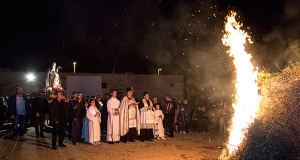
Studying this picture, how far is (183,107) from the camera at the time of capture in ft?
44.3

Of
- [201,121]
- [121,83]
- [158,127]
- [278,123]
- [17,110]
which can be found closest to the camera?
[278,123]

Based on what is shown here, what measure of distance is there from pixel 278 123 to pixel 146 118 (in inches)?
248

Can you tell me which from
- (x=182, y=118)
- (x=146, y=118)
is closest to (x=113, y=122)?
(x=146, y=118)

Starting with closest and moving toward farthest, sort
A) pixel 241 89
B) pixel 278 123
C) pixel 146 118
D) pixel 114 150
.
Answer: pixel 278 123 → pixel 241 89 → pixel 114 150 → pixel 146 118

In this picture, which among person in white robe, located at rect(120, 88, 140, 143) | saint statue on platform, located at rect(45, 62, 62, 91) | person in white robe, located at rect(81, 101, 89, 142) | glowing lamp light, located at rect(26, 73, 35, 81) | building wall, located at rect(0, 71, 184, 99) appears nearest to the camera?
person in white robe, located at rect(81, 101, 89, 142)

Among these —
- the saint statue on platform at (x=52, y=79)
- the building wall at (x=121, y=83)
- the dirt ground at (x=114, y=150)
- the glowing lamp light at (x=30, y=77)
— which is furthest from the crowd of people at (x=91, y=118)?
A: the glowing lamp light at (x=30, y=77)

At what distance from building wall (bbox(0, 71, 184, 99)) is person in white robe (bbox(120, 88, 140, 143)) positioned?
14.5 meters

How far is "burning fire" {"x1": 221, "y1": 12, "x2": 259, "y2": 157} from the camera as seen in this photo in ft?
21.0

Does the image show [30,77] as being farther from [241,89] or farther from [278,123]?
[278,123]

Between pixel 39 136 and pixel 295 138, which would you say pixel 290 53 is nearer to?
pixel 295 138

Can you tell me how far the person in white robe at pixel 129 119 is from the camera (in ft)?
34.0

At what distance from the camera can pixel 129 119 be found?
1058 centimetres

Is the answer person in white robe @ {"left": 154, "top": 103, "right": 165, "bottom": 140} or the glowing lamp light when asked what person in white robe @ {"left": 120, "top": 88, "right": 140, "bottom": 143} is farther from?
the glowing lamp light

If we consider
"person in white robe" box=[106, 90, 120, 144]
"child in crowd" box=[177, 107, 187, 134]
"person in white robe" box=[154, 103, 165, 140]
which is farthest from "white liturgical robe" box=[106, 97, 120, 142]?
"child in crowd" box=[177, 107, 187, 134]
